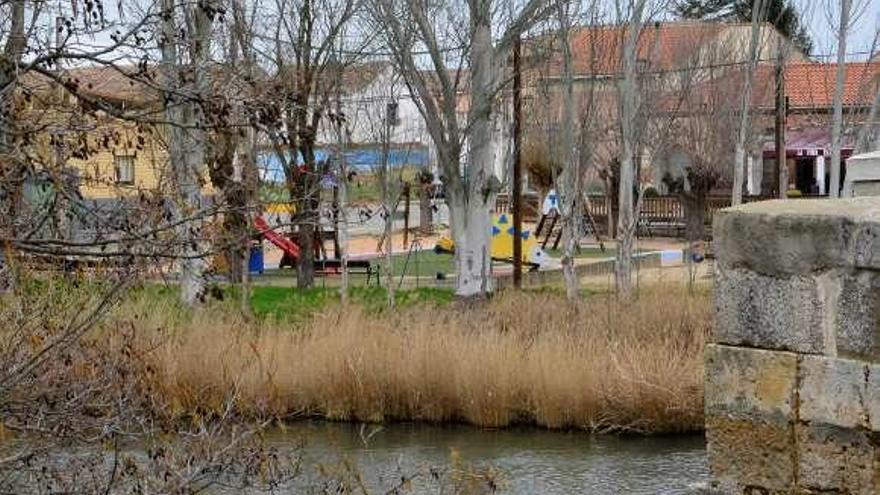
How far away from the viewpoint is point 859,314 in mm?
5031

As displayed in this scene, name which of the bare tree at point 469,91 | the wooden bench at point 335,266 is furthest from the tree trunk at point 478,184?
the wooden bench at point 335,266

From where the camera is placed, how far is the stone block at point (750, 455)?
5.25 metres

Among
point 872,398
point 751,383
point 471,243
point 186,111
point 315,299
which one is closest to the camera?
point 872,398

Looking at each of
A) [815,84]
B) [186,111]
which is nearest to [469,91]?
[186,111]

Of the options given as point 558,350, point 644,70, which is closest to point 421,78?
point 644,70

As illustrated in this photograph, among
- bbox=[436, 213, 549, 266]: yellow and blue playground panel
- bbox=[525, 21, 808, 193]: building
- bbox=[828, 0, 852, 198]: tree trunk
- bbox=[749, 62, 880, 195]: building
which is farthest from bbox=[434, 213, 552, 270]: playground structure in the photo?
bbox=[749, 62, 880, 195]: building

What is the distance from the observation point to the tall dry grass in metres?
13.4

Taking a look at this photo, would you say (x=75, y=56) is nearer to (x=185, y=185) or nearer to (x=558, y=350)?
(x=185, y=185)

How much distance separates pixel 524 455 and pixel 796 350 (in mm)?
7738

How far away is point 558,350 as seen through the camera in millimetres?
13922

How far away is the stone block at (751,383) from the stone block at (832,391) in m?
0.05

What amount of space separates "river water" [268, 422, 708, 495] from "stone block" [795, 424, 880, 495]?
216 inches

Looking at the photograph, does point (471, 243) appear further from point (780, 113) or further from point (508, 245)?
point (508, 245)

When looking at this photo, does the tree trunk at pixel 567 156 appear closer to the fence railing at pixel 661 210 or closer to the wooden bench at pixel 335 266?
the wooden bench at pixel 335 266
